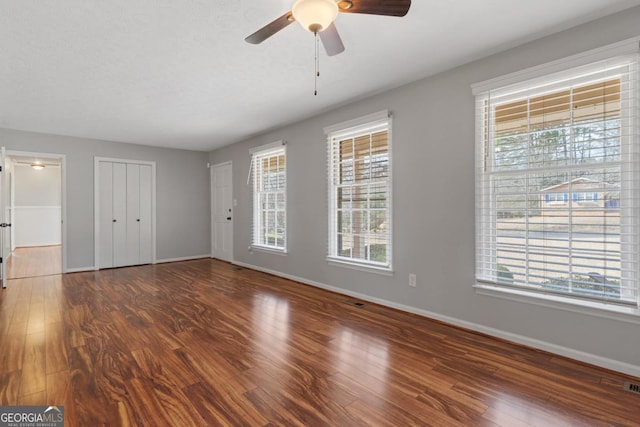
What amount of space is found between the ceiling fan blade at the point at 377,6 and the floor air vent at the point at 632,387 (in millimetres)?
2689

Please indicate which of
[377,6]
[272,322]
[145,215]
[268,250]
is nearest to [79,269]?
[145,215]

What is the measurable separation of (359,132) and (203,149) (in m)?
4.43

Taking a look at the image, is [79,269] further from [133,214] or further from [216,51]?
[216,51]

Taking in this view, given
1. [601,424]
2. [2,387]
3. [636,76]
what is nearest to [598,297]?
[601,424]

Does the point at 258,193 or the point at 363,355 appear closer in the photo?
the point at 363,355

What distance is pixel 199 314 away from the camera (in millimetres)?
3359

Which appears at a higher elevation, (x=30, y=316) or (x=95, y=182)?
(x=95, y=182)

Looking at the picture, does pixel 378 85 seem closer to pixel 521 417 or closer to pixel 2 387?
pixel 521 417

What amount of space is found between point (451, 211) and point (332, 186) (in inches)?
67.2

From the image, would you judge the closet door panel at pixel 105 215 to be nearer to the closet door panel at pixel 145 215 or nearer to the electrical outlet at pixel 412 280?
the closet door panel at pixel 145 215

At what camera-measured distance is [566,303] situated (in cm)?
237

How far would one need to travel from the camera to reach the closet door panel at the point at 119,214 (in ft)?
20.0

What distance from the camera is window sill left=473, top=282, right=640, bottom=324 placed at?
2139 millimetres

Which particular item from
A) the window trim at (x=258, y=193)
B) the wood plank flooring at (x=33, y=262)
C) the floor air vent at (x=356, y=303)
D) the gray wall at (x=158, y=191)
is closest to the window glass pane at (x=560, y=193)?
the floor air vent at (x=356, y=303)
